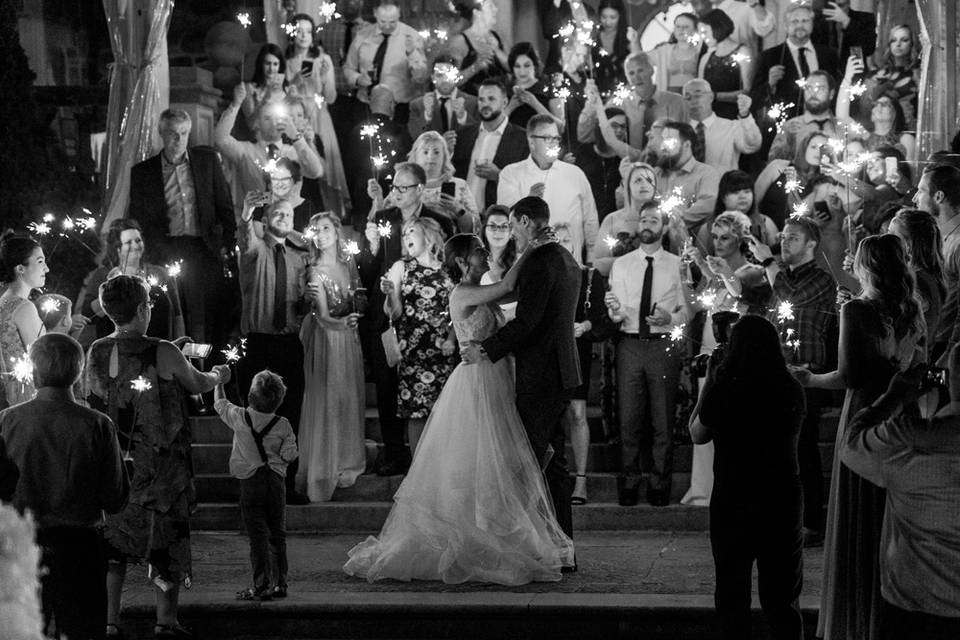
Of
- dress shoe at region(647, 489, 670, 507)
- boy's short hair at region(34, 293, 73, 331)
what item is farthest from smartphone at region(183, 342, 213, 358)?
dress shoe at region(647, 489, 670, 507)

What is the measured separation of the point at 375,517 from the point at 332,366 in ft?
3.99

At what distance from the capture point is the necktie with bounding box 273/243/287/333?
38.1ft

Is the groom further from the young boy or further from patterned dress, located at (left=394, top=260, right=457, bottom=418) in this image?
patterned dress, located at (left=394, top=260, right=457, bottom=418)

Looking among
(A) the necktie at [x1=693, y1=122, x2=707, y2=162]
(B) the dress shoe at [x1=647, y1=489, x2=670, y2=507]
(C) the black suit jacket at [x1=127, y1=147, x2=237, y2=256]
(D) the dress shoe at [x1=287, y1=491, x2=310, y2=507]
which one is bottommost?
(D) the dress shoe at [x1=287, y1=491, x2=310, y2=507]

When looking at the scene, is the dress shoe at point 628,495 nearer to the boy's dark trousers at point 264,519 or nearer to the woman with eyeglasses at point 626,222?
the woman with eyeglasses at point 626,222

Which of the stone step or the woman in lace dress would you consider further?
the woman in lace dress

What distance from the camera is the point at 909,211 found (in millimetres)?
8195

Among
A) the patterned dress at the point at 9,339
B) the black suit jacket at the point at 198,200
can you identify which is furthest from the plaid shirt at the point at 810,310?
the patterned dress at the point at 9,339

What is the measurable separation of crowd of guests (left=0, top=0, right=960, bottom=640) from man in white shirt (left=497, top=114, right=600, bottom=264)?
20mm

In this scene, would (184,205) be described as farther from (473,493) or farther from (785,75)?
(785,75)

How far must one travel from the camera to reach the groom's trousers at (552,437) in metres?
9.45

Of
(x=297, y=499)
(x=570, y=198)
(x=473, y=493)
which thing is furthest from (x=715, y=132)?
(x=473, y=493)

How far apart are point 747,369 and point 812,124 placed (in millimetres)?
6379

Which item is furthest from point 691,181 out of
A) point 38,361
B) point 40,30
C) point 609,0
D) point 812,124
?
point 40,30
